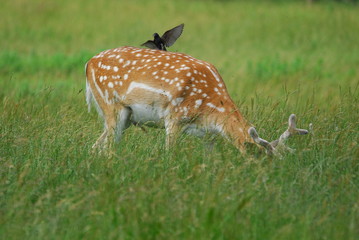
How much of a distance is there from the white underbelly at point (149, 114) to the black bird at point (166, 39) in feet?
2.79

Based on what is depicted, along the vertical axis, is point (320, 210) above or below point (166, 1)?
above

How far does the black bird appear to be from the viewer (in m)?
6.75

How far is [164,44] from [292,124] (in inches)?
82.2

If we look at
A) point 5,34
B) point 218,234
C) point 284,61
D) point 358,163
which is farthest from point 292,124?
point 5,34

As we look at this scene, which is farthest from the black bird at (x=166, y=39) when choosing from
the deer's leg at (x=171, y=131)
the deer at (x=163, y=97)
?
the deer's leg at (x=171, y=131)

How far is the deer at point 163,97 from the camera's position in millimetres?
5863

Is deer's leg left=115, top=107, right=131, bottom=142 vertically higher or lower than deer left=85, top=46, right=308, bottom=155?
lower

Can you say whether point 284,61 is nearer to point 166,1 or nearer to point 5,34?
point 5,34

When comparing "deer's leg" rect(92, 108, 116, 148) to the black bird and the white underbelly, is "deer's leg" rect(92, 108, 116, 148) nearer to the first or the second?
the white underbelly

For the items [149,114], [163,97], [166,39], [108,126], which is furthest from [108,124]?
[166,39]

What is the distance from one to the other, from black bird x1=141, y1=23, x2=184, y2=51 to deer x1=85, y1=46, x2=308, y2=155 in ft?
1.19

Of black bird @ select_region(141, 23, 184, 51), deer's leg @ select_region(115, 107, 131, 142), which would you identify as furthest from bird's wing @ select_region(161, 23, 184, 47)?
deer's leg @ select_region(115, 107, 131, 142)

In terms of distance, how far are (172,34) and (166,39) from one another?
0.34 ft

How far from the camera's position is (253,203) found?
4.51 metres
